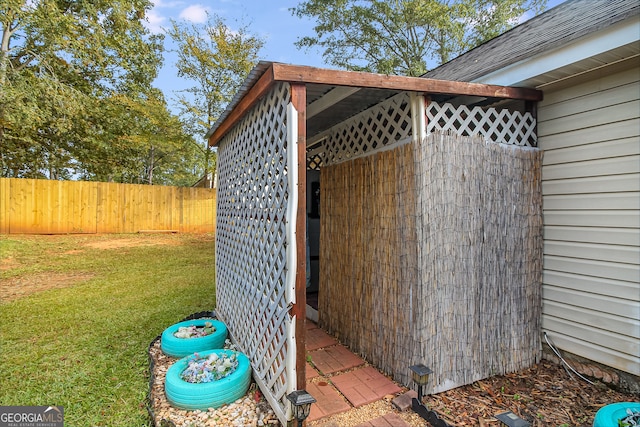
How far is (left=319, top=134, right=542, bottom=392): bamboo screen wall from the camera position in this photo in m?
2.46

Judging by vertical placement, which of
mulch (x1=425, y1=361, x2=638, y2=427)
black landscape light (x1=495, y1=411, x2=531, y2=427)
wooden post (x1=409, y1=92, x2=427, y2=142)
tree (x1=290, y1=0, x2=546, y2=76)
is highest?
tree (x1=290, y1=0, x2=546, y2=76)

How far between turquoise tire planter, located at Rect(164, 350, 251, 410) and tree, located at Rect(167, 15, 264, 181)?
1103 cm

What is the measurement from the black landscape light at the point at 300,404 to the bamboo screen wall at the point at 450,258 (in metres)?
0.95

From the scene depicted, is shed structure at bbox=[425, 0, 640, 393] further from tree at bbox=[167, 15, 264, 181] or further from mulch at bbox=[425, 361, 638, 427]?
tree at bbox=[167, 15, 264, 181]

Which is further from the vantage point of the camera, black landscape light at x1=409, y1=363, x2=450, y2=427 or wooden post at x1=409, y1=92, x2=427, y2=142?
wooden post at x1=409, y1=92, x2=427, y2=142

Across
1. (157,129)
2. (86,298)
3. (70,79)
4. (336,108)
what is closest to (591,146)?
(336,108)

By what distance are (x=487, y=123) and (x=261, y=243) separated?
2.10m

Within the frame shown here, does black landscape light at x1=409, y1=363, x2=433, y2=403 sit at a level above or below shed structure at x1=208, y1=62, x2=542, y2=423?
below

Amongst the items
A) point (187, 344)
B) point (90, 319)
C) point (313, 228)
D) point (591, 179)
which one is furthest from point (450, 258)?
point (90, 319)

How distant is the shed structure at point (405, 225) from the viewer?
2166 millimetres

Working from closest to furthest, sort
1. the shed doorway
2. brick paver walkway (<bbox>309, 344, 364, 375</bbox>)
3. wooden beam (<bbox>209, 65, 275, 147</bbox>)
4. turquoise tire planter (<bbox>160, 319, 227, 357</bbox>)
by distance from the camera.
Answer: wooden beam (<bbox>209, 65, 275, 147</bbox>), brick paver walkway (<bbox>309, 344, 364, 375</bbox>), turquoise tire planter (<bbox>160, 319, 227, 357</bbox>), the shed doorway

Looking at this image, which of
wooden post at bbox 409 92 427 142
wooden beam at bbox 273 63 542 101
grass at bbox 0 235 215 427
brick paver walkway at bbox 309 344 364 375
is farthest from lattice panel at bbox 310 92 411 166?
grass at bbox 0 235 215 427

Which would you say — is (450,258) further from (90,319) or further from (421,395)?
(90,319)

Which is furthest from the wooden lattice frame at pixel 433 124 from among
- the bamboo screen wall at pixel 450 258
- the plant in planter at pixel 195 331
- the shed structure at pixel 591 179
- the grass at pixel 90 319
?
the grass at pixel 90 319
